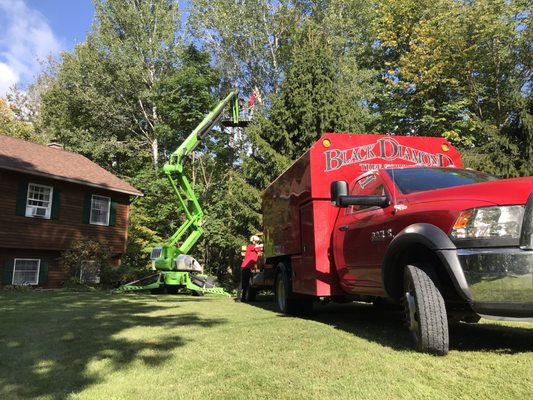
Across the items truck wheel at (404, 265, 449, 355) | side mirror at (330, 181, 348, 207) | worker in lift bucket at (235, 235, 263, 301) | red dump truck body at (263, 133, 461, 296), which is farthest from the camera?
worker in lift bucket at (235, 235, 263, 301)

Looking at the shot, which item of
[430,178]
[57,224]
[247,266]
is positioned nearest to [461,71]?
[247,266]

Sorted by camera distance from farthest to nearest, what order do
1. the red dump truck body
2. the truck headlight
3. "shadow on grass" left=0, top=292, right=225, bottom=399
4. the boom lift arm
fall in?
the boom lift arm < the red dump truck body < "shadow on grass" left=0, top=292, right=225, bottom=399 < the truck headlight

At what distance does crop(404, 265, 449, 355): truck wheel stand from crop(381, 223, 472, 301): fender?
290 millimetres

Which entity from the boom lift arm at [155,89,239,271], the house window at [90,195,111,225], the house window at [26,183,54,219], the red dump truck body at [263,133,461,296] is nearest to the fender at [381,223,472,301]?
the red dump truck body at [263,133,461,296]

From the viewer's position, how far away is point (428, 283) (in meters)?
4.12

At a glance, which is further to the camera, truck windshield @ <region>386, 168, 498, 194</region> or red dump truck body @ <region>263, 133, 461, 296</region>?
red dump truck body @ <region>263, 133, 461, 296</region>

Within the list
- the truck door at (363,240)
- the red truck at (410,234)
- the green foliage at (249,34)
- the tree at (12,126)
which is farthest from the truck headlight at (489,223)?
the tree at (12,126)

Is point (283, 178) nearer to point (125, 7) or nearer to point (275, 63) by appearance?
point (275, 63)

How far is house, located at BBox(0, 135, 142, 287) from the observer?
17.1m

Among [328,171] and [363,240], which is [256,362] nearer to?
[363,240]

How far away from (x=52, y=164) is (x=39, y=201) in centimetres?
204

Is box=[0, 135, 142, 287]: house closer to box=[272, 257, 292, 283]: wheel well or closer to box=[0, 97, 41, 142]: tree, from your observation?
box=[272, 257, 292, 283]: wheel well

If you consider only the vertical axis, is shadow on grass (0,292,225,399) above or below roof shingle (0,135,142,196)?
below

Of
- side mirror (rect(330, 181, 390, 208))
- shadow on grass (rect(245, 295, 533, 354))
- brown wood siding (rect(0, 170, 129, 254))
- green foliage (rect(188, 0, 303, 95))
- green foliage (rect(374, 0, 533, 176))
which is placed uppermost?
green foliage (rect(188, 0, 303, 95))
